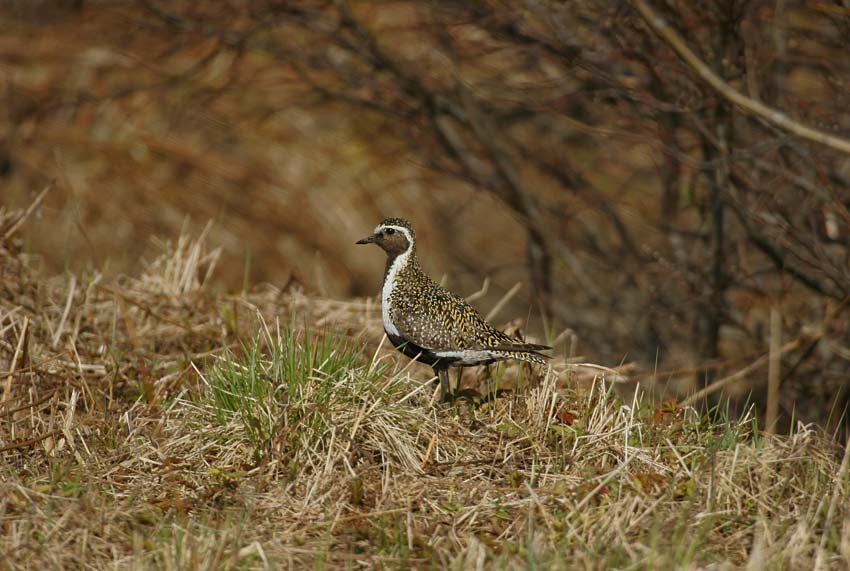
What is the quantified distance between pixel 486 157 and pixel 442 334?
4.67m

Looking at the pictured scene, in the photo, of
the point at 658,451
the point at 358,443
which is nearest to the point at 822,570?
the point at 658,451

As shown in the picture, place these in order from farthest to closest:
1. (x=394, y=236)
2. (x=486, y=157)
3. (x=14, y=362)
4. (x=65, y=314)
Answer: (x=486, y=157), (x=65, y=314), (x=394, y=236), (x=14, y=362)

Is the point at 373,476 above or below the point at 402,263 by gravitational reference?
below

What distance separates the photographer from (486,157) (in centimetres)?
1038

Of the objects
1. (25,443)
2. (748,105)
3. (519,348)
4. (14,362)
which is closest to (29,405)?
(25,443)

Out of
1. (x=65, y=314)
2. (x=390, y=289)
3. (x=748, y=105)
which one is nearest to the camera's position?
(x=748, y=105)

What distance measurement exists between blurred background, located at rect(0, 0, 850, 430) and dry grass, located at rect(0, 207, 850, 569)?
2.47 meters

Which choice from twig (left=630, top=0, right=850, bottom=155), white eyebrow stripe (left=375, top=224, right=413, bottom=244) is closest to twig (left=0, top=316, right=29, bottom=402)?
white eyebrow stripe (left=375, top=224, right=413, bottom=244)

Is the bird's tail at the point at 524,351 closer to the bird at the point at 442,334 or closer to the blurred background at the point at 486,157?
the bird at the point at 442,334

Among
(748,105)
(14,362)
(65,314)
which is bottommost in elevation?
(65,314)

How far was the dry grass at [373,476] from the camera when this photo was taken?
4.47 m

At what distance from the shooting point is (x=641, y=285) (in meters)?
9.71

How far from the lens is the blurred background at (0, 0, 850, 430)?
8.12 metres

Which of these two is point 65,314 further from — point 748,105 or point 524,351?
point 748,105
